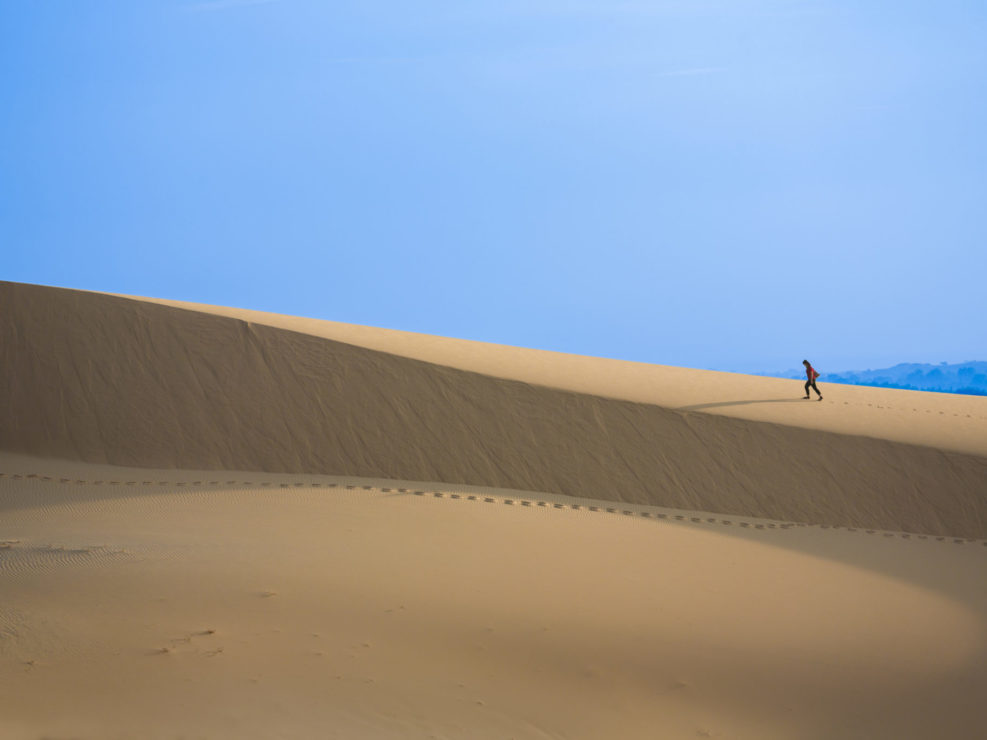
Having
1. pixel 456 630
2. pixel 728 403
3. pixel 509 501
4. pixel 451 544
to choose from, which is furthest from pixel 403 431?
pixel 456 630

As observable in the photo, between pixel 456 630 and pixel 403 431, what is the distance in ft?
22.3

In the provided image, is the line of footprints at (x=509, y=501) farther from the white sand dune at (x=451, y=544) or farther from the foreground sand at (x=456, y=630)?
the foreground sand at (x=456, y=630)

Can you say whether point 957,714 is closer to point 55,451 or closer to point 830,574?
point 830,574

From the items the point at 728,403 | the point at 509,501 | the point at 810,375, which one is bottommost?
the point at 509,501

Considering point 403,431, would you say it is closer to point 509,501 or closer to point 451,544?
point 509,501

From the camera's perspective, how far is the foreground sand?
158 inches

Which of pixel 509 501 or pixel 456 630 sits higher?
pixel 509 501

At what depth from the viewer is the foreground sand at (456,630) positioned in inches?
158

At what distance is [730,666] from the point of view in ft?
16.3

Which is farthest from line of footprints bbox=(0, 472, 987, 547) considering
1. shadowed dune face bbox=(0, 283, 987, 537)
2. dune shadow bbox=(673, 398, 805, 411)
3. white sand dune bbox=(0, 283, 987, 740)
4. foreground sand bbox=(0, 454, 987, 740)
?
dune shadow bbox=(673, 398, 805, 411)

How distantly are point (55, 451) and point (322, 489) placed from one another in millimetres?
4496

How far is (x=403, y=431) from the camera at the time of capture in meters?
11.8

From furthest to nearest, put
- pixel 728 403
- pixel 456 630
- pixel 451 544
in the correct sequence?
pixel 728 403, pixel 451 544, pixel 456 630

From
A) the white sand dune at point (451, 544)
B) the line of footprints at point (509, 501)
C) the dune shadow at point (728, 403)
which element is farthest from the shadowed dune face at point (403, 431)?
the line of footprints at point (509, 501)
